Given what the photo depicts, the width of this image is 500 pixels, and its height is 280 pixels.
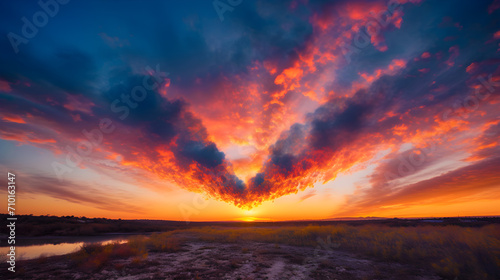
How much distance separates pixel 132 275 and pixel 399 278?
1287cm

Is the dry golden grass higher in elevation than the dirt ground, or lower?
higher

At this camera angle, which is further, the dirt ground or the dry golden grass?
the dirt ground

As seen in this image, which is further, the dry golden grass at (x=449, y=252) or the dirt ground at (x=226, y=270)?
the dirt ground at (x=226, y=270)

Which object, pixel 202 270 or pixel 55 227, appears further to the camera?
pixel 55 227

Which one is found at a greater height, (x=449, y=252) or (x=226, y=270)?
(x=449, y=252)

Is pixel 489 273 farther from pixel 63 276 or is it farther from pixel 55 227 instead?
pixel 55 227

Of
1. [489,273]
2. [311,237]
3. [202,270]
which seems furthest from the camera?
[311,237]

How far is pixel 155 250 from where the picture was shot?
16.9m

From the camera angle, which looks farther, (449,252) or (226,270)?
(449,252)

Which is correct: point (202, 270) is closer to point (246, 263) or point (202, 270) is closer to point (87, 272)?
point (246, 263)

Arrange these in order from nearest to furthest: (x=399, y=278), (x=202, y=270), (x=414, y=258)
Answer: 1. (x=399, y=278)
2. (x=202, y=270)
3. (x=414, y=258)

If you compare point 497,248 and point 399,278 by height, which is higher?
point 497,248

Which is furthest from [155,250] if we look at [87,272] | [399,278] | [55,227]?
[55,227]

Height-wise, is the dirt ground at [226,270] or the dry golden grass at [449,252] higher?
the dry golden grass at [449,252]
